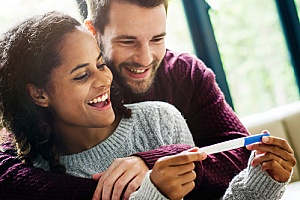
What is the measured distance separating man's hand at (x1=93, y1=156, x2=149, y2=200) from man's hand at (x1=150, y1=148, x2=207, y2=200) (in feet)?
0.23

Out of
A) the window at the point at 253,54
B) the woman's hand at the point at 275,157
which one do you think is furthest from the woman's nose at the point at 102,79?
the window at the point at 253,54

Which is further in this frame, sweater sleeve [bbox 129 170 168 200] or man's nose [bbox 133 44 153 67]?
man's nose [bbox 133 44 153 67]

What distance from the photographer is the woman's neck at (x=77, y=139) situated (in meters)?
0.80

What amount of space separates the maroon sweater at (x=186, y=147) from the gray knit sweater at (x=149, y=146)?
0.03 metres

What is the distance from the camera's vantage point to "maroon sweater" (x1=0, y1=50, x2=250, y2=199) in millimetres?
756

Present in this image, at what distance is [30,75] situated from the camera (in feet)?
2.48

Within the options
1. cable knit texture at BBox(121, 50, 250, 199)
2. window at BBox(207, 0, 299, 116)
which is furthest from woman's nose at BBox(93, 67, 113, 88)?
window at BBox(207, 0, 299, 116)

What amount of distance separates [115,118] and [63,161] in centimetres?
11

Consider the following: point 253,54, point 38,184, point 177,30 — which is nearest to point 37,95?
point 38,184

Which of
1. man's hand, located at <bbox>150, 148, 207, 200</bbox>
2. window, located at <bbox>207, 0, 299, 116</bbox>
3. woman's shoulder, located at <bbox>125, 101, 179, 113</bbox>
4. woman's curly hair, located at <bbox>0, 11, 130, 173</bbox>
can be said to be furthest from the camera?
window, located at <bbox>207, 0, 299, 116</bbox>

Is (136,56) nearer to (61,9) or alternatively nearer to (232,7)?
(61,9)

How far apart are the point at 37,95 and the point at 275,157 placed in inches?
14.2

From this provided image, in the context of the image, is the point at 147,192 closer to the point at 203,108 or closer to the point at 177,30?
the point at 203,108

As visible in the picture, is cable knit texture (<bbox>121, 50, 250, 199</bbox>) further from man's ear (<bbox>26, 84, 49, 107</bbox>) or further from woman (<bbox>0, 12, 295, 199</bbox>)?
man's ear (<bbox>26, 84, 49, 107</bbox>)
